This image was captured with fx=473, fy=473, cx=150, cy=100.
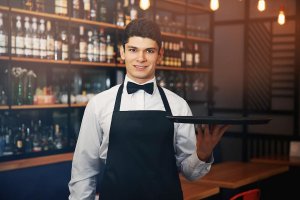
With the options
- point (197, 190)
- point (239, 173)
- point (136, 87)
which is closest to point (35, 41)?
point (197, 190)

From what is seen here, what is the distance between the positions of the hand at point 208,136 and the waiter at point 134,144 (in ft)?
0.52

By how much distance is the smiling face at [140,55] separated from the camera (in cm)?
182

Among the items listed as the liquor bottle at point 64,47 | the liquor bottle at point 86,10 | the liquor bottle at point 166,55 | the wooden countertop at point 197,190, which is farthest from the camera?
the liquor bottle at point 166,55

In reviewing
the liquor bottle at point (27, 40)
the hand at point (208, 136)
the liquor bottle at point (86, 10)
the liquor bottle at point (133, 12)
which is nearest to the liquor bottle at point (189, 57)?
the liquor bottle at point (133, 12)

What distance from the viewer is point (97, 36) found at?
14.4 feet

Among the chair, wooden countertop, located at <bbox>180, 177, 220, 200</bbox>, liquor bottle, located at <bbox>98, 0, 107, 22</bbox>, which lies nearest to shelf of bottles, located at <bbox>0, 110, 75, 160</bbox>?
A: liquor bottle, located at <bbox>98, 0, 107, 22</bbox>

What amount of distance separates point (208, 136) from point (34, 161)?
7.46 feet

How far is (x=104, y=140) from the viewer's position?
6.19 feet

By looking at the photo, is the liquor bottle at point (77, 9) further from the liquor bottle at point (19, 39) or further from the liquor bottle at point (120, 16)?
the liquor bottle at point (19, 39)

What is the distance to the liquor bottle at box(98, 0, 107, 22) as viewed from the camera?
439 cm

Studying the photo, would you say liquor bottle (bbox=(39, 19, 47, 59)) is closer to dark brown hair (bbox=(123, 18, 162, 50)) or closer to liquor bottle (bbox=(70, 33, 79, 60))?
liquor bottle (bbox=(70, 33, 79, 60))

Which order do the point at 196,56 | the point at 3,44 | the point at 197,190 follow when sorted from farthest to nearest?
the point at 196,56, the point at 3,44, the point at 197,190

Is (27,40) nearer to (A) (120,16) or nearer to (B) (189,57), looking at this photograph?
(A) (120,16)

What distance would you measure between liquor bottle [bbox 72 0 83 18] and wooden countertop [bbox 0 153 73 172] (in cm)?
123
